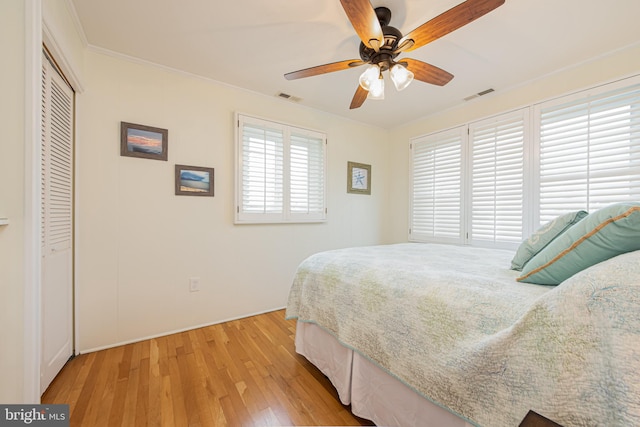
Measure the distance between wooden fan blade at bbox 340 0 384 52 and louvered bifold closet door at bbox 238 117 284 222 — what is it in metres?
1.60

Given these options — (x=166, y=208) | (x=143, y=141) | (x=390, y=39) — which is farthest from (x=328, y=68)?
(x=166, y=208)

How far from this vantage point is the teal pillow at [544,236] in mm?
1260

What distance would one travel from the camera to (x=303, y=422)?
1.29 m

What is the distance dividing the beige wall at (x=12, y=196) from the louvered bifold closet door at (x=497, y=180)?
3603 millimetres

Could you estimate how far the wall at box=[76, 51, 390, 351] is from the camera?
1.99m

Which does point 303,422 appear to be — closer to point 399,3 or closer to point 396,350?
point 396,350

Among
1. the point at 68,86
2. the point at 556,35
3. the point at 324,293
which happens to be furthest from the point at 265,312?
the point at 556,35

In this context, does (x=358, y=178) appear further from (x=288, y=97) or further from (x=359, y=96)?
(x=359, y=96)

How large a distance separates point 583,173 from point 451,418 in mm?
2480

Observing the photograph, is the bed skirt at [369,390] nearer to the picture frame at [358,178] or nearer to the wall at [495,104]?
the picture frame at [358,178]

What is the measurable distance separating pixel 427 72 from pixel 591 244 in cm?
145

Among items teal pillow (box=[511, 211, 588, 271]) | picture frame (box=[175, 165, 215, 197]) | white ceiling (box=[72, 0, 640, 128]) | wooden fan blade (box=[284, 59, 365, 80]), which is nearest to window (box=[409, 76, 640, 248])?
white ceiling (box=[72, 0, 640, 128])

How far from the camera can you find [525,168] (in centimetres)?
250

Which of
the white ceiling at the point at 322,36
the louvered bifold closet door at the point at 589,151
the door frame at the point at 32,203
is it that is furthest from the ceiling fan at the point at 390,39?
the louvered bifold closet door at the point at 589,151
